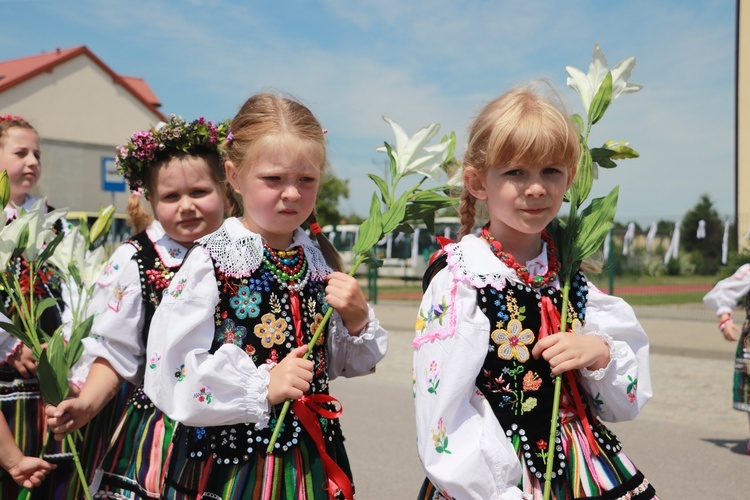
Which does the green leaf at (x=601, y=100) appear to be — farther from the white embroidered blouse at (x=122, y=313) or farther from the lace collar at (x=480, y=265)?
the white embroidered blouse at (x=122, y=313)

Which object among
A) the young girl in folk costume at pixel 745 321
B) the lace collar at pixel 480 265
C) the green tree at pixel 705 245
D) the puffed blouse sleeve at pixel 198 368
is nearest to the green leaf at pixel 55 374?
the puffed blouse sleeve at pixel 198 368

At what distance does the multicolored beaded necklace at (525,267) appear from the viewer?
2197mm

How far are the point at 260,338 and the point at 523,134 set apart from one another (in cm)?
92

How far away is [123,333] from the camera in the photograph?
2775 millimetres

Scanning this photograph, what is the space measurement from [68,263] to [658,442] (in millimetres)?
4729

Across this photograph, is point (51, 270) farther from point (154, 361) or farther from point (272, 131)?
point (272, 131)

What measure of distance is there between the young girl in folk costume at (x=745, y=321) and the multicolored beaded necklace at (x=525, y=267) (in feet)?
13.1

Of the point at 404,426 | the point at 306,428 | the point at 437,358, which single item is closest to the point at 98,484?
the point at 306,428

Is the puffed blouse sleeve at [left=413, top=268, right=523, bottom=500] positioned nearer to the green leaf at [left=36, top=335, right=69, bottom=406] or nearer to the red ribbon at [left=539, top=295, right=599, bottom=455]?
the red ribbon at [left=539, top=295, right=599, bottom=455]

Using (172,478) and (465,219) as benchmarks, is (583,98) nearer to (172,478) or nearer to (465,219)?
(465,219)

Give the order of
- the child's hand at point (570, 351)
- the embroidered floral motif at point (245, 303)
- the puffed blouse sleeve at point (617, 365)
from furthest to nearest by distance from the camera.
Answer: the embroidered floral motif at point (245, 303) < the puffed blouse sleeve at point (617, 365) < the child's hand at point (570, 351)

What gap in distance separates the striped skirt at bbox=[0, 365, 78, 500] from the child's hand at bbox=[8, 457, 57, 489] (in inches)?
5.8

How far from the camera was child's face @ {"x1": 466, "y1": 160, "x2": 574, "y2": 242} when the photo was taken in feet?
7.03

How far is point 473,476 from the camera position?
6.22 feet
